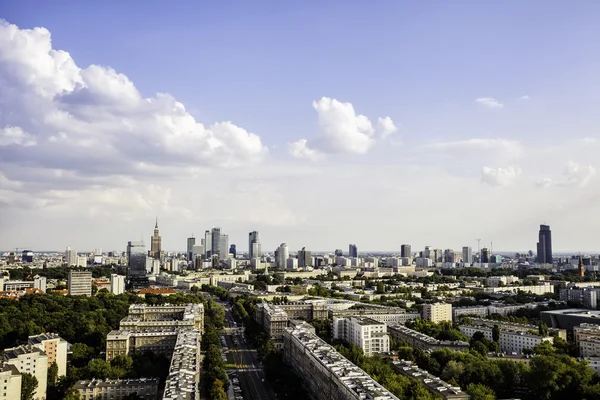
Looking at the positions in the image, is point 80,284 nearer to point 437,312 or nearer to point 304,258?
point 437,312

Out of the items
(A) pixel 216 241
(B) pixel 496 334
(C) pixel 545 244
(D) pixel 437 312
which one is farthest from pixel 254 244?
(B) pixel 496 334

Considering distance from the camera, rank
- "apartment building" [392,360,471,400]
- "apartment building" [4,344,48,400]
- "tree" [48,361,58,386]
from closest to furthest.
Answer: "apartment building" [392,360,471,400] < "apartment building" [4,344,48,400] < "tree" [48,361,58,386]

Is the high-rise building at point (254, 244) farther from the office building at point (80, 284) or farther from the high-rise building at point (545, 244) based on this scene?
the office building at point (80, 284)

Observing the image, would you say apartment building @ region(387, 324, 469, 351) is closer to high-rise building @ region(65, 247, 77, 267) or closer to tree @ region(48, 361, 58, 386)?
tree @ region(48, 361, 58, 386)

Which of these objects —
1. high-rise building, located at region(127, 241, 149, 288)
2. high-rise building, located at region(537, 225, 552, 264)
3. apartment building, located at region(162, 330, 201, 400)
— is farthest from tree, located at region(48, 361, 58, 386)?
high-rise building, located at region(537, 225, 552, 264)

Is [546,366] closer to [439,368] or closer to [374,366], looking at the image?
[439,368]

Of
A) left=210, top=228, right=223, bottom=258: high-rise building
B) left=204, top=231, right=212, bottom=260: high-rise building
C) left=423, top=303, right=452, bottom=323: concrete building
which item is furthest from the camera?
left=204, top=231, right=212, bottom=260: high-rise building
